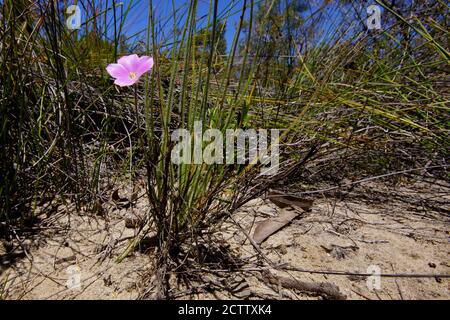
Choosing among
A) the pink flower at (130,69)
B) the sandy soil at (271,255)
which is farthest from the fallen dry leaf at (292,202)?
the pink flower at (130,69)

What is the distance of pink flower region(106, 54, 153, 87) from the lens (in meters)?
0.49

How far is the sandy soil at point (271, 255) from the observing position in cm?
63

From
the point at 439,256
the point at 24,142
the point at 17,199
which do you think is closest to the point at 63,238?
the point at 17,199

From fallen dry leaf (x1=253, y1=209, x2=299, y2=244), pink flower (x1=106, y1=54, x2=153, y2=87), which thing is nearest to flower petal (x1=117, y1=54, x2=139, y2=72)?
pink flower (x1=106, y1=54, x2=153, y2=87)

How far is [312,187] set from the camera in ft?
3.66

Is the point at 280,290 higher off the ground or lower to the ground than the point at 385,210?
lower

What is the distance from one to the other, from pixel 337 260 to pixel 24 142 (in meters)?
0.87

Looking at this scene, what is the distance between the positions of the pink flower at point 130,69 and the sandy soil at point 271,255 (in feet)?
1.23

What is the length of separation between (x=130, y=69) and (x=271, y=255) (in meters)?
0.53

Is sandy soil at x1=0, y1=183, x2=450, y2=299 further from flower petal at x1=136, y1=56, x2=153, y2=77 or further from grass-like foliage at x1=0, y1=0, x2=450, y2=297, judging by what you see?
flower petal at x1=136, y1=56, x2=153, y2=77

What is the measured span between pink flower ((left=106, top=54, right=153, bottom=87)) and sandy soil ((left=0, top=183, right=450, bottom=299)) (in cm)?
38

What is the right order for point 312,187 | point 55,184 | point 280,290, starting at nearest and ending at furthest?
point 280,290 → point 55,184 → point 312,187

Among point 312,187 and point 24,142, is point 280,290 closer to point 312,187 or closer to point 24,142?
point 312,187

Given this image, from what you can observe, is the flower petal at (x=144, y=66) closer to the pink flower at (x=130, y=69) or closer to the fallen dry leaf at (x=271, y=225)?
the pink flower at (x=130, y=69)
